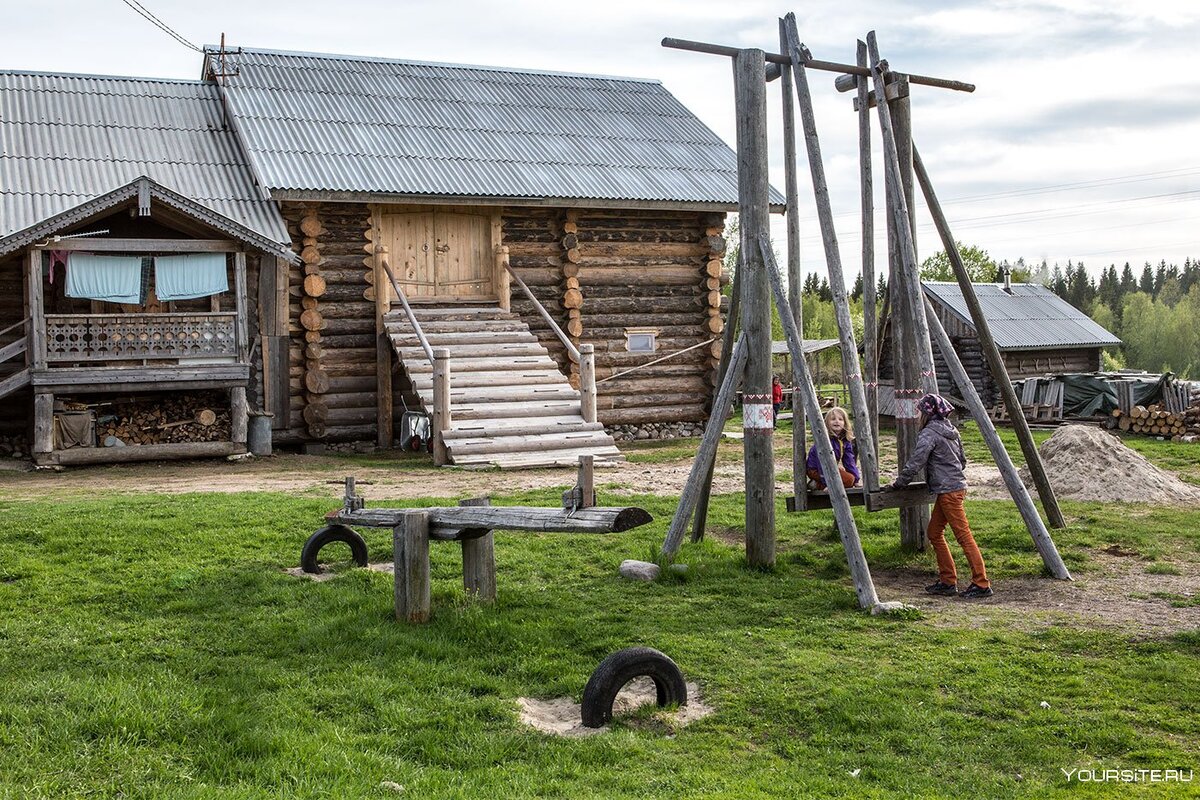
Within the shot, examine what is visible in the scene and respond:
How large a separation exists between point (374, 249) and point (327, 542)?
11414 millimetres

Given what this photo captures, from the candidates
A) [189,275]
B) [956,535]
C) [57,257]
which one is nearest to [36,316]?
[57,257]

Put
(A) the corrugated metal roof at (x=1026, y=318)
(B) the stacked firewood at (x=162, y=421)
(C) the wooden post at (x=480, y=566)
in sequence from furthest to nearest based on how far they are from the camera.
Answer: (A) the corrugated metal roof at (x=1026, y=318) < (B) the stacked firewood at (x=162, y=421) < (C) the wooden post at (x=480, y=566)

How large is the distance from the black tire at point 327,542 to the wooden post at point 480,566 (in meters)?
1.74

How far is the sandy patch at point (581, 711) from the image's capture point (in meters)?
5.86

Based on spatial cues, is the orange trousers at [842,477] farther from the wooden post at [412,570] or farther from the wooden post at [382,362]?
the wooden post at [382,362]

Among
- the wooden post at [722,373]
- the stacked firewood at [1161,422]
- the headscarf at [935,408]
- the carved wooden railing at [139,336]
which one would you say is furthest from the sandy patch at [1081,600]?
the stacked firewood at [1161,422]

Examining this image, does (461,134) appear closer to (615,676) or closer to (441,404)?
(441,404)

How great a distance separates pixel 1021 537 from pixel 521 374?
10.0 m

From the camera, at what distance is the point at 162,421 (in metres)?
18.3

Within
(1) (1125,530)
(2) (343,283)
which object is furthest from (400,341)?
(1) (1125,530)

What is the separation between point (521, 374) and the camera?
18.8 m

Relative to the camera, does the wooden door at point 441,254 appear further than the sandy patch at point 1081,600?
Yes

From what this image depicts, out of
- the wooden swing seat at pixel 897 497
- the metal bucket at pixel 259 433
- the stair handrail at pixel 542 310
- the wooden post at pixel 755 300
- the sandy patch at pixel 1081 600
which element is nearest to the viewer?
the sandy patch at pixel 1081 600

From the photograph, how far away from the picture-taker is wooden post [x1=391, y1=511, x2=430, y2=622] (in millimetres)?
7664
